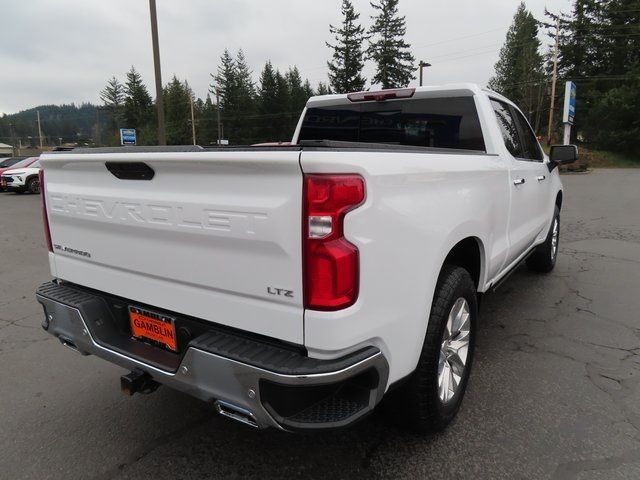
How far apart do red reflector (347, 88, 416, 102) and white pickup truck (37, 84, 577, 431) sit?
1.09m

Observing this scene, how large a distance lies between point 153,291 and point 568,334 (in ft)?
11.5

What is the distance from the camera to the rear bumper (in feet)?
5.74

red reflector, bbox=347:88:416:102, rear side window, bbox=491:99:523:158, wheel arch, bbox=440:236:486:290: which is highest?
red reflector, bbox=347:88:416:102

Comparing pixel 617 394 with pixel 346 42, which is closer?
pixel 617 394

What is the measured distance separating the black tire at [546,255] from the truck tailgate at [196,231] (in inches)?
180

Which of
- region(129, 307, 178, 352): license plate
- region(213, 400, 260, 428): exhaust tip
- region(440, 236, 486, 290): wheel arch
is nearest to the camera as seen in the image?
region(213, 400, 260, 428): exhaust tip

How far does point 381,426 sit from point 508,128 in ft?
8.92

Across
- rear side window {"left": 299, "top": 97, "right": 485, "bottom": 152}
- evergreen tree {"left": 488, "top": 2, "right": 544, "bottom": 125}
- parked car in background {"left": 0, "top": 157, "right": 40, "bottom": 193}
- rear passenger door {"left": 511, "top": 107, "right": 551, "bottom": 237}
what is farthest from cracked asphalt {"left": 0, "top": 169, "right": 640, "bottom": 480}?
evergreen tree {"left": 488, "top": 2, "right": 544, "bottom": 125}

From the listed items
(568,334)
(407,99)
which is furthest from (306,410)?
(568,334)

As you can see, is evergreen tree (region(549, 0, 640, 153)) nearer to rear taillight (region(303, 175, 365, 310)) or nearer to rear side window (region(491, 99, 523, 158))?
rear side window (region(491, 99, 523, 158))

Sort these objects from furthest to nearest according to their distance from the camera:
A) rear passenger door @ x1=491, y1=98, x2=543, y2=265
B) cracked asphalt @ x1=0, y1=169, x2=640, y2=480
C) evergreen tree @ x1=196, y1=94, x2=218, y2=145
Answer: evergreen tree @ x1=196, y1=94, x2=218, y2=145 < rear passenger door @ x1=491, y1=98, x2=543, y2=265 < cracked asphalt @ x1=0, y1=169, x2=640, y2=480

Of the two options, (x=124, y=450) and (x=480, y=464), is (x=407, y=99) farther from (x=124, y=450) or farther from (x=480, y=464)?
(x=124, y=450)

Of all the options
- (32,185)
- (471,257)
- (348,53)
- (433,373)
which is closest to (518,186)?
(471,257)

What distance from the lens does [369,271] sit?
1814mm
